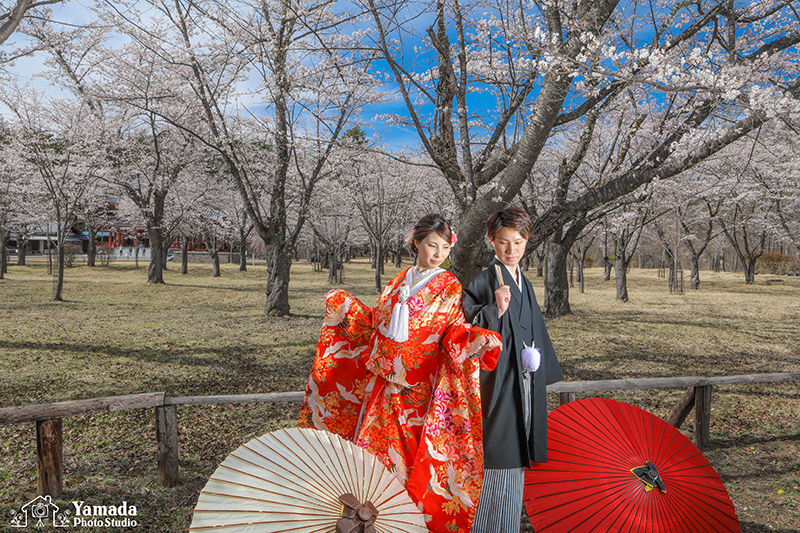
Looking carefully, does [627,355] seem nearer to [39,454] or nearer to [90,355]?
[39,454]

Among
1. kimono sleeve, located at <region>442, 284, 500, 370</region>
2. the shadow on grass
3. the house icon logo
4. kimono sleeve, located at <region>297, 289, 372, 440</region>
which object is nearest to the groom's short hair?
kimono sleeve, located at <region>442, 284, 500, 370</region>

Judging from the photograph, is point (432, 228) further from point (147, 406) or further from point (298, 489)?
point (147, 406)

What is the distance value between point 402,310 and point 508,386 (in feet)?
2.35

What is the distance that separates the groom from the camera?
2.34 metres

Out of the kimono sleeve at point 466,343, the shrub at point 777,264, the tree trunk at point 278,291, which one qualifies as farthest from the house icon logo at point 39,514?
the shrub at point 777,264

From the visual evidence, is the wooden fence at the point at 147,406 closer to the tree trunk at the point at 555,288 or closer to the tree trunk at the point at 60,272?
the tree trunk at the point at 555,288

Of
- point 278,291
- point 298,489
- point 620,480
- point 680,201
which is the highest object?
→ point 680,201

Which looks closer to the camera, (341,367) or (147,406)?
(341,367)

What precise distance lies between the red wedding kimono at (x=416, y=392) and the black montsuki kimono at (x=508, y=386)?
109 mm

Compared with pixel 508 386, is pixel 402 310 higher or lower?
higher

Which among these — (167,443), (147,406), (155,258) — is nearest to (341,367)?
(147,406)

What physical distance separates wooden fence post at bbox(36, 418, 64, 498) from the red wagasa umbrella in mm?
3154

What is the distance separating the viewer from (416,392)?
239 centimetres

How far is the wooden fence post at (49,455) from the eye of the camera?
299 centimetres
